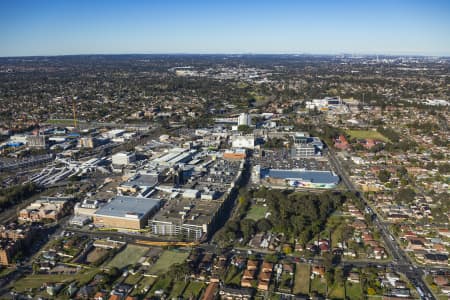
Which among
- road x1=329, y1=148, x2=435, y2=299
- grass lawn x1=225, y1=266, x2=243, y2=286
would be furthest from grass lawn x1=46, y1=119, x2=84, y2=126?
road x1=329, y1=148, x2=435, y2=299

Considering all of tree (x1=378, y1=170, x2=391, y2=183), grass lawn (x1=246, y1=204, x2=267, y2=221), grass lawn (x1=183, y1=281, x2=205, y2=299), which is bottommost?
grass lawn (x1=183, y1=281, x2=205, y2=299)

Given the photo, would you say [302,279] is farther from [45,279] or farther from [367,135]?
[367,135]

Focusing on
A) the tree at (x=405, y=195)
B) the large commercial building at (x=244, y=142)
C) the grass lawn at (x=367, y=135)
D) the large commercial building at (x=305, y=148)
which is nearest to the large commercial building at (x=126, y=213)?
the large commercial building at (x=244, y=142)

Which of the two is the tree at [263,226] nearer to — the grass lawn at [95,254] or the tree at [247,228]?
the tree at [247,228]

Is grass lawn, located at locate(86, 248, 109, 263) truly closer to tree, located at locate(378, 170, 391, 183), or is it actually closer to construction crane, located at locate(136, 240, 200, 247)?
construction crane, located at locate(136, 240, 200, 247)

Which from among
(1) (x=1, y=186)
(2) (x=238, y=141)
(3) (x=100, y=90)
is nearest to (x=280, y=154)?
(2) (x=238, y=141)

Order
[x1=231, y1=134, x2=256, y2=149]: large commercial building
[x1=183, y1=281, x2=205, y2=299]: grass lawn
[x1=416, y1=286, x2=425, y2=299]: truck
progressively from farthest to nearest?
[x1=231, y1=134, x2=256, y2=149]: large commercial building → [x1=183, y1=281, x2=205, y2=299]: grass lawn → [x1=416, y1=286, x2=425, y2=299]: truck

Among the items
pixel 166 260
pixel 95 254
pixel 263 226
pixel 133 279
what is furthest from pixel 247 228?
pixel 95 254

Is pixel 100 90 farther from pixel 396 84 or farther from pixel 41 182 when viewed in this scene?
pixel 396 84
